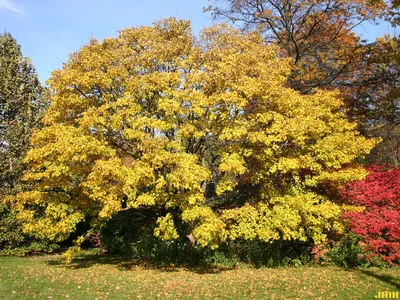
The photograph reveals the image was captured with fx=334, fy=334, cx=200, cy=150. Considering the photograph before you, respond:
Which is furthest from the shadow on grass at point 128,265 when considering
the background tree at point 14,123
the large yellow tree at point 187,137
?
the background tree at point 14,123

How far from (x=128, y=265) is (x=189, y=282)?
4257 mm

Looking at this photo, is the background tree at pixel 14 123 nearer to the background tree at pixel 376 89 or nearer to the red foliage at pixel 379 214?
the red foliage at pixel 379 214

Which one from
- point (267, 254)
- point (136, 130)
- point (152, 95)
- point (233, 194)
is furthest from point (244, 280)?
point (152, 95)

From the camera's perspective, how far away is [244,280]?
10.1m

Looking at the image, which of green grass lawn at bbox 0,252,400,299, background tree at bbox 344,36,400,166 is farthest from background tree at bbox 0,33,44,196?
background tree at bbox 344,36,400,166

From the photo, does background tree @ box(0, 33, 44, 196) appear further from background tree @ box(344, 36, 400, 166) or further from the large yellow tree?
background tree @ box(344, 36, 400, 166)

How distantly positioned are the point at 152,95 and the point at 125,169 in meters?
3.25

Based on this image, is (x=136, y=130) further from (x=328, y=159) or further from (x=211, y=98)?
(x=328, y=159)

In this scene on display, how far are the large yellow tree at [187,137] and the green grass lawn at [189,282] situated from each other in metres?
1.28

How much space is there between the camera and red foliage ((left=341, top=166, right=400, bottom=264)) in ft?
36.3

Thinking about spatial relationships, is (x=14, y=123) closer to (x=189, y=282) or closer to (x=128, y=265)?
(x=128, y=265)

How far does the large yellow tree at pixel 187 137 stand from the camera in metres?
9.94

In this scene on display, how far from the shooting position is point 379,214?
11812 mm

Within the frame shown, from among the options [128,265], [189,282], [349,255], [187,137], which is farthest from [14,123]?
[349,255]
